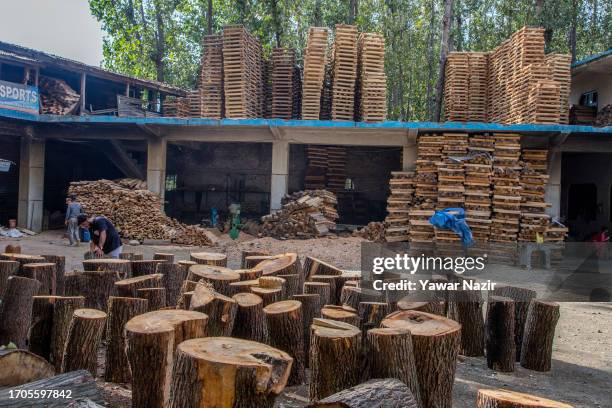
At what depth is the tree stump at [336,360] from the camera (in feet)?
14.1

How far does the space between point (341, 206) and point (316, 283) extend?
1548 centimetres

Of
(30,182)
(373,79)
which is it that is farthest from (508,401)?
(30,182)

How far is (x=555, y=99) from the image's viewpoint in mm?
15406

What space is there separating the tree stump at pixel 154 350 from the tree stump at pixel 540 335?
3.93 metres

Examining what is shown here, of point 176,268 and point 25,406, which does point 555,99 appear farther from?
point 25,406

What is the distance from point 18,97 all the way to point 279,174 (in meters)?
8.53

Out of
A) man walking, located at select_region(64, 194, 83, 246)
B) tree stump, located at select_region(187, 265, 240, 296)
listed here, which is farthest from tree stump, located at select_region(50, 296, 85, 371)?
man walking, located at select_region(64, 194, 83, 246)

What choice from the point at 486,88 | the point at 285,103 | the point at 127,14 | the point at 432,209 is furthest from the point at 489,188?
the point at 127,14

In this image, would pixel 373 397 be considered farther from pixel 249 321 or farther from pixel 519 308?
pixel 519 308

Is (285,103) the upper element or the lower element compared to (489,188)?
upper

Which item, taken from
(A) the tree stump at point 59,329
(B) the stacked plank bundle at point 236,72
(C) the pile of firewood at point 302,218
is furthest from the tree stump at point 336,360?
(B) the stacked plank bundle at point 236,72

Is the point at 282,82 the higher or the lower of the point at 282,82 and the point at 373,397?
the higher

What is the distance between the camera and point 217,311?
16.0 feet

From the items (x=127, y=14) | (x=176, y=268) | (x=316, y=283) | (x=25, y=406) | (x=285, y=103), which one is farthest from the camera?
(x=127, y=14)
